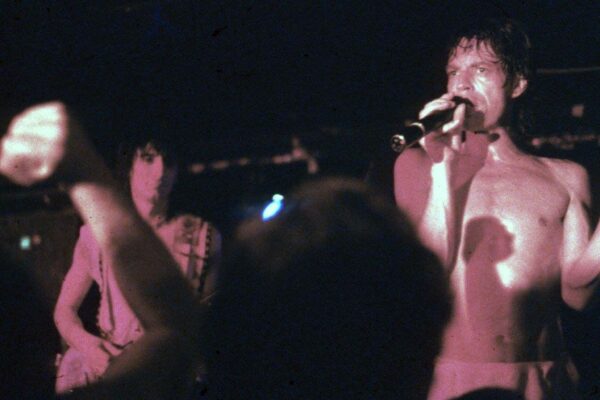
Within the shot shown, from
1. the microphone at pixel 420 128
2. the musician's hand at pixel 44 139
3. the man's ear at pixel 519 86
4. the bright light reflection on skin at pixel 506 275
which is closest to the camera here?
the microphone at pixel 420 128

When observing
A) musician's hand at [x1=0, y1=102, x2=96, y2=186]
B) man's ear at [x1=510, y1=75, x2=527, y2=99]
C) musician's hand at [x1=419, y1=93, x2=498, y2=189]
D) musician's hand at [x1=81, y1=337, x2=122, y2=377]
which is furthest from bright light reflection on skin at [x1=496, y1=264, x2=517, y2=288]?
musician's hand at [x1=0, y1=102, x2=96, y2=186]

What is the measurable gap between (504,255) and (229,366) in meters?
0.93

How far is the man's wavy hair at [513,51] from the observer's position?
6.39ft

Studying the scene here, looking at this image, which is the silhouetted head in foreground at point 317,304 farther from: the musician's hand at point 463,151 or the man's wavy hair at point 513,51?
the man's wavy hair at point 513,51

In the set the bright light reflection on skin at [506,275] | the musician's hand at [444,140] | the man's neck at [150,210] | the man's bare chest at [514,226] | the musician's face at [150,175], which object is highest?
the musician's face at [150,175]

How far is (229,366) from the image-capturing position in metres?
2.20

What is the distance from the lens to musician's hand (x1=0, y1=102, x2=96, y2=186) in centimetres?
222

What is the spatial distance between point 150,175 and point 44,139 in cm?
40

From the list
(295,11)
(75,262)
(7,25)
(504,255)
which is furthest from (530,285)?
(7,25)

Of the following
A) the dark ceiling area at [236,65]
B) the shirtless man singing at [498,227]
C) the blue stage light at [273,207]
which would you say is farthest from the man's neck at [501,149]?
the blue stage light at [273,207]

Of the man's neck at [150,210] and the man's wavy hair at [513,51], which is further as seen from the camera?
the man's neck at [150,210]

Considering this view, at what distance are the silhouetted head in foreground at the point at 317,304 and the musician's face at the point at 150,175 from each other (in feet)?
0.92

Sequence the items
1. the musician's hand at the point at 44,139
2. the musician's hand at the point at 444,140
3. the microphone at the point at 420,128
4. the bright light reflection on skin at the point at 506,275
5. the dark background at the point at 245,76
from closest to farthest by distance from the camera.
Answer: the microphone at the point at 420,128 < the musician's hand at the point at 444,140 < the bright light reflection on skin at the point at 506,275 < the dark background at the point at 245,76 < the musician's hand at the point at 44,139

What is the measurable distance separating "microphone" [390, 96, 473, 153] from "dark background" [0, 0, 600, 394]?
355 mm
